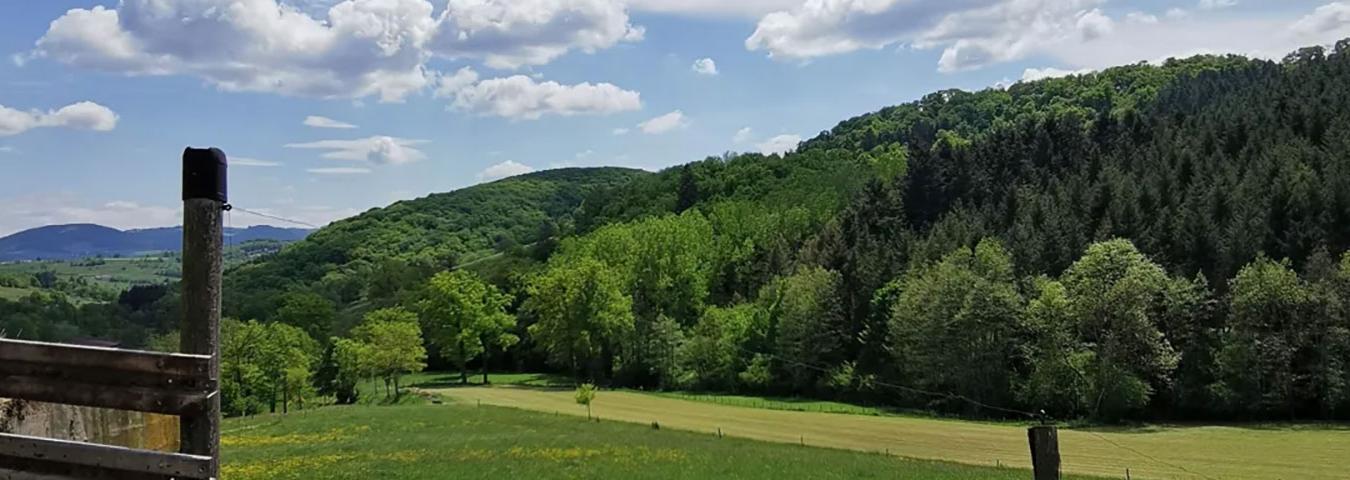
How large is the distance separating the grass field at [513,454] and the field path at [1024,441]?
23.4 ft

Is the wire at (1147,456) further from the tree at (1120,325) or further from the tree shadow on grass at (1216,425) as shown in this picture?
the tree at (1120,325)

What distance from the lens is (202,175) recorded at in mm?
5895

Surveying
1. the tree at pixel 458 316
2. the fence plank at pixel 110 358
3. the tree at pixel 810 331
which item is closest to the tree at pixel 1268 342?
the tree at pixel 810 331

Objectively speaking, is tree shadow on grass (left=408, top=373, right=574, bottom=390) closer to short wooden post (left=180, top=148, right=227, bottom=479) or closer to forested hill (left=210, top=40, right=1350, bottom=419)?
forested hill (left=210, top=40, right=1350, bottom=419)

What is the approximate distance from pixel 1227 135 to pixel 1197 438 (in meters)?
64.9

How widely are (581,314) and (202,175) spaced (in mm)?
95010

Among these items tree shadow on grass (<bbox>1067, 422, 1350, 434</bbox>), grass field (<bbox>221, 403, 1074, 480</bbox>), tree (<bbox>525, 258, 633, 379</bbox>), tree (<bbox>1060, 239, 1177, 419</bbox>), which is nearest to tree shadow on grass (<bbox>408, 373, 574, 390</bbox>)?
tree (<bbox>525, 258, 633, 379</bbox>)

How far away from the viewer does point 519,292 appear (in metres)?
125

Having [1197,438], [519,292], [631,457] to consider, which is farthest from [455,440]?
[519,292]

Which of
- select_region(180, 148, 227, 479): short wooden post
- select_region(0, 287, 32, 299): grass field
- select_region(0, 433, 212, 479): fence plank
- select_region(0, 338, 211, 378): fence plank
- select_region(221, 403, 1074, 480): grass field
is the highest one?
select_region(180, 148, 227, 479): short wooden post

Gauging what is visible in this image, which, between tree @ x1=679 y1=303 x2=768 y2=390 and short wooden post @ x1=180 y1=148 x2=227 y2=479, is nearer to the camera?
short wooden post @ x1=180 y1=148 x2=227 y2=479

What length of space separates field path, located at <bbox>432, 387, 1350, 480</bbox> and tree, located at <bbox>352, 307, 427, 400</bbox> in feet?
30.5

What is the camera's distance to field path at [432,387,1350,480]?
4175 cm

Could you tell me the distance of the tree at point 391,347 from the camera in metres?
80.6
